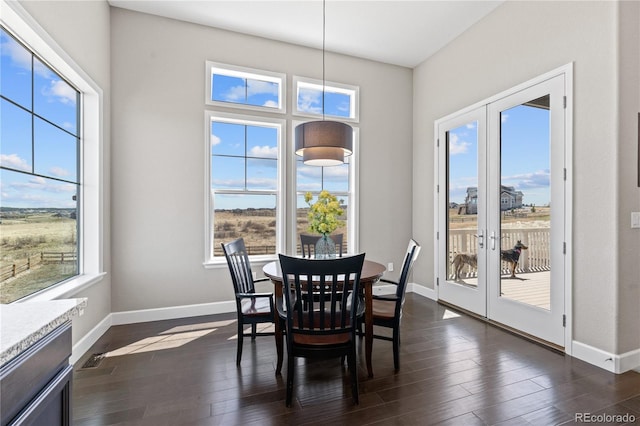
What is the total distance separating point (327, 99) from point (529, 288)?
135 inches

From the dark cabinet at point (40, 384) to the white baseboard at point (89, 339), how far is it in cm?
193

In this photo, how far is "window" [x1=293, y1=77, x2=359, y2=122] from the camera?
14.3ft

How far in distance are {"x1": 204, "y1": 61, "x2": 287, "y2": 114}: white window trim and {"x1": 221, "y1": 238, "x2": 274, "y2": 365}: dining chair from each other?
1.91 metres

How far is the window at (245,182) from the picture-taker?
13.1 feet

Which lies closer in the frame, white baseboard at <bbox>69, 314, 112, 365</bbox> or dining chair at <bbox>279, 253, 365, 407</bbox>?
dining chair at <bbox>279, 253, 365, 407</bbox>

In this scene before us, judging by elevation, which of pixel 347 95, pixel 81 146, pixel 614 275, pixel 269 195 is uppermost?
pixel 347 95

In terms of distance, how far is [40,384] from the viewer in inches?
38.4

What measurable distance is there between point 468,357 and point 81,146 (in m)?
4.18

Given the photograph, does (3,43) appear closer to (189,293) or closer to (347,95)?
(189,293)

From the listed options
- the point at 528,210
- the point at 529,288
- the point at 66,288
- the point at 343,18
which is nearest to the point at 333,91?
the point at 343,18

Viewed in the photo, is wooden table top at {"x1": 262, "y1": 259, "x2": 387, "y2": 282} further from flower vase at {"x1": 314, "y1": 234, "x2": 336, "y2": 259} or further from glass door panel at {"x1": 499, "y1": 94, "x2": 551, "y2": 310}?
glass door panel at {"x1": 499, "y1": 94, "x2": 551, "y2": 310}

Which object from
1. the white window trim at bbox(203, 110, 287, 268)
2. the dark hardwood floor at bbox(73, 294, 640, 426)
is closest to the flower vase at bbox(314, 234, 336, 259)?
the dark hardwood floor at bbox(73, 294, 640, 426)

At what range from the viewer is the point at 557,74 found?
2906 millimetres

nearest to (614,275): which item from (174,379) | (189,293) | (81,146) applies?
(174,379)
